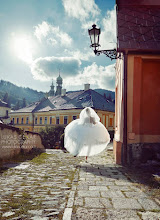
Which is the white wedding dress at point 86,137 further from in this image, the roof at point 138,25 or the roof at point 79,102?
the roof at point 79,102

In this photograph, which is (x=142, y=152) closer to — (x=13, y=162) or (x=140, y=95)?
(x=140, y=95)

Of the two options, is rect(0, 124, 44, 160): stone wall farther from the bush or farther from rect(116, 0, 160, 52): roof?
the bush

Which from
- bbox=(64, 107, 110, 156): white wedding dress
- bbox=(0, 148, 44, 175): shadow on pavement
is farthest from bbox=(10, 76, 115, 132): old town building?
bbox=(64, 107, 110, 156): white wedding dress

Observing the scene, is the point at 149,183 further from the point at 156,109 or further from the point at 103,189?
the point at 156,109

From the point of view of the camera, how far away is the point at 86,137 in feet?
23.3

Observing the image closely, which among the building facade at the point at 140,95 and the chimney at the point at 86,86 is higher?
the chimney at the point at 86,86

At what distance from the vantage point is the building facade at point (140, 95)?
726 cm

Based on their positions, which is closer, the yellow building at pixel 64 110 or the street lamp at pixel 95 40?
the street lamp at pixel 95 40

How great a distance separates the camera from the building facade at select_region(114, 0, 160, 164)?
7258mm

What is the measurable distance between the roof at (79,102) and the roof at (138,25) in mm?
26445

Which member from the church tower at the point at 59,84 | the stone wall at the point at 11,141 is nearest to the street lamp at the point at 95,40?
the stone wall at the point at 11,141

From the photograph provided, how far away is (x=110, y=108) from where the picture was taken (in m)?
39.5

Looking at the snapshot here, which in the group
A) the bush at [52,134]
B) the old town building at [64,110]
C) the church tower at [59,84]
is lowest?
the bush at [52,134]

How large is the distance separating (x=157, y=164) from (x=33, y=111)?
40.9m
